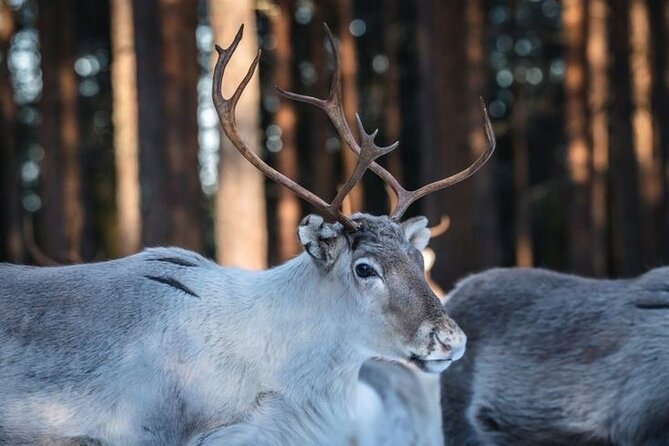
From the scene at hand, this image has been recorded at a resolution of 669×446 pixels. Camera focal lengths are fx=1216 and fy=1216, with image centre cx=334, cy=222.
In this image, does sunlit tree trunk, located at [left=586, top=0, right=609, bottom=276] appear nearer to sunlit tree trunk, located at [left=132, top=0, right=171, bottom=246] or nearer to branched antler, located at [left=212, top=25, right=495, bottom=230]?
sunlit tree trunk, located at [left=132, top=0, right=171, bottom=246]

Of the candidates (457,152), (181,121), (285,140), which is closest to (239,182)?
(181,121)

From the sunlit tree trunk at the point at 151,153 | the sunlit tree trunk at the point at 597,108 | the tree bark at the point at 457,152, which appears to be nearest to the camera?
the sunlit tree trunk at the point at 151,153

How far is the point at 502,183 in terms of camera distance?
101 ft

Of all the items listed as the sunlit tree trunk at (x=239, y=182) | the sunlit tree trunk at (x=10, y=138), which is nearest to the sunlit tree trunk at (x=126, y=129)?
the sunlit tree trunk at (x=239, y=182)

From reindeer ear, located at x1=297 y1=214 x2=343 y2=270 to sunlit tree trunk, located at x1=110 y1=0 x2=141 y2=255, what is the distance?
29.1ft

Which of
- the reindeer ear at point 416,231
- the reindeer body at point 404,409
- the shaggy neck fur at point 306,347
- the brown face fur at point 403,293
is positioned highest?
the reindeer ear at point 416,231

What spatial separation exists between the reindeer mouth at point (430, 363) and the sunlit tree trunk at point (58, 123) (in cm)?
1641

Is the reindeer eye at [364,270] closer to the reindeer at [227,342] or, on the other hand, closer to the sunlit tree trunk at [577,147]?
the reindeer at [227,342]

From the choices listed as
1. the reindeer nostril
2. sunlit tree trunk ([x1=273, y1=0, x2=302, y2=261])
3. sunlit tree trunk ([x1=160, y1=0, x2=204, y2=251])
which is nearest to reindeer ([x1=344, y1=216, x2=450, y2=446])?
the reindeer nostril

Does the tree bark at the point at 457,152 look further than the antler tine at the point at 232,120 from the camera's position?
Yes

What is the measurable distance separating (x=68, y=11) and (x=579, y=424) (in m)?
17.6

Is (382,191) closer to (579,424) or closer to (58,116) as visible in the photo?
(58,116)

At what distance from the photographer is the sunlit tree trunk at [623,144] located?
22.0 metres

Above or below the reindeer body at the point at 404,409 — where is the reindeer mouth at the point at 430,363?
above
